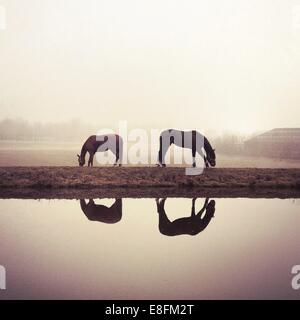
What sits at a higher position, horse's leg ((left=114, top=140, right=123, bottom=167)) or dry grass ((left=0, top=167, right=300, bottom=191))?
horse's leg ((left=114, top=140, right=123, bottom=167))

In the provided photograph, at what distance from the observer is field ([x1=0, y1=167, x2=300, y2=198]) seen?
12.2 metres

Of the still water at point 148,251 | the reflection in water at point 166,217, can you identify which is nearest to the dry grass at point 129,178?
the reflection in water at point 166,217

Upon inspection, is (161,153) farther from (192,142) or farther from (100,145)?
(100,145)

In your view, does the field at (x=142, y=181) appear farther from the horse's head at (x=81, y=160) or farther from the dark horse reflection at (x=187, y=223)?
the dark horse reflection at (x=187, y=223)

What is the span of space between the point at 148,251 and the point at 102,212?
9.13 feet

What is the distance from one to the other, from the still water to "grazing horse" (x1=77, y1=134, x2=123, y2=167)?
6184mm

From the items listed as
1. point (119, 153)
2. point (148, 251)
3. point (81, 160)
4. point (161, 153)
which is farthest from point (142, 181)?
point (148, 251)

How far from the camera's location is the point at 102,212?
328 inches

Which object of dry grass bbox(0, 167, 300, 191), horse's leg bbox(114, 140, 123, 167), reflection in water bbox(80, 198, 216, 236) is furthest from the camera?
horse's leg bbox(114, 140, 123, 167)

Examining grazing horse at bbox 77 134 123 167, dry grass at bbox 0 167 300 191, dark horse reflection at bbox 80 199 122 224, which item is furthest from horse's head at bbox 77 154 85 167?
dark horse reflection at bbox 80 199 122 224

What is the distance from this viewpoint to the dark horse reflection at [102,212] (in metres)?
7.77

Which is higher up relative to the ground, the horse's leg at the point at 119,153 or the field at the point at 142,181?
the horse's leg at the point at 119,153

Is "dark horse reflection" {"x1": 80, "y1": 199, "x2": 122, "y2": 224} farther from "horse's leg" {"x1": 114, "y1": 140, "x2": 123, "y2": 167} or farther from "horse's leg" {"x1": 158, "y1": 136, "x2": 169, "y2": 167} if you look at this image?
"horse's leg" {"x1": 114, "y1": 140, "x2": 123, "y2": 167}

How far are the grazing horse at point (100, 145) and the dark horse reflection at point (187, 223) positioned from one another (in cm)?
658
